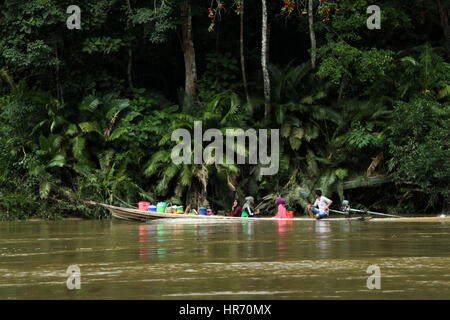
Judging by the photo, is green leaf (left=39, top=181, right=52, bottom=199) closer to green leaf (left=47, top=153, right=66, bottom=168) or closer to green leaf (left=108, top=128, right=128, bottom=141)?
green leaf (left=47, top=153, right=66, bottom=168)

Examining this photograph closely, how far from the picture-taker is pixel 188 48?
2633 centimetres

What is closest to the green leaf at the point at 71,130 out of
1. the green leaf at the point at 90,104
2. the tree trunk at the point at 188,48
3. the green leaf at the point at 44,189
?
the green leaf at the point at 90,104

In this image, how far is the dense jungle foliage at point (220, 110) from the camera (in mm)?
23125

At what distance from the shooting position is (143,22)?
25234 mm

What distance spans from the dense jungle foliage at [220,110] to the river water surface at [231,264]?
7898 mm

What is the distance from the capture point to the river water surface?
724 centimetres

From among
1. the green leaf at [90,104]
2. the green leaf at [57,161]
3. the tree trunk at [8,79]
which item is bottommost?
the green leaf at [57,161]

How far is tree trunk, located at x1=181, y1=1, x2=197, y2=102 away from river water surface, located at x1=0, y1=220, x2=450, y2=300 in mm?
11873

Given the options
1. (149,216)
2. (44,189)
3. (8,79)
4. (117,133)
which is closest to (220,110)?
(117,133)

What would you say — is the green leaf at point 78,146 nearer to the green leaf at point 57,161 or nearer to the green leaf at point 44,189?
the green leaf at point 57,161

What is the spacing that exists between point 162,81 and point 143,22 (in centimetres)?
514

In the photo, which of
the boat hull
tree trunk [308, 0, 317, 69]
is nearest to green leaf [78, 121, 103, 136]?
the boat hull
